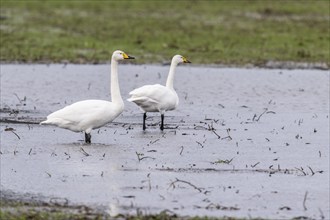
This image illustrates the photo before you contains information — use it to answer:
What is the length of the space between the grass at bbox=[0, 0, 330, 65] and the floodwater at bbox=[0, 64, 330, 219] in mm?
5515

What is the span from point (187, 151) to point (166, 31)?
74.4 feet

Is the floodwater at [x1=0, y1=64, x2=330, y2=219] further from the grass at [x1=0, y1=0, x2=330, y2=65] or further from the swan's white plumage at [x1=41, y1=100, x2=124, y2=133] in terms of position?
the grass at [x1=0, y1=0, x2=330, y2=65]

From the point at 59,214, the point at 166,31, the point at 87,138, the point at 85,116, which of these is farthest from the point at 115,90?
the point at 166,31

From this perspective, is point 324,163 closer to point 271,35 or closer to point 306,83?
point 306,83

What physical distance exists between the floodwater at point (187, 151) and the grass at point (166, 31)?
5515 millimetres

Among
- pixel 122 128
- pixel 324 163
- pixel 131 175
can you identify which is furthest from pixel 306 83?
pixel 131 175

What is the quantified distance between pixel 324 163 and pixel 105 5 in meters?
35.2

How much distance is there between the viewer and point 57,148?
1585cm

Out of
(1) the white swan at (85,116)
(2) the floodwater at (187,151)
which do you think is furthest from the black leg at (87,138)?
(2) the floodwater at (187,151)

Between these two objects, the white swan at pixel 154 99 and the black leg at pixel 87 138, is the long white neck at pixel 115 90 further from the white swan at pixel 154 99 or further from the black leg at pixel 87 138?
the black leg at pixel 87 138

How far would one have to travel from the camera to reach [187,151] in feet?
51.9

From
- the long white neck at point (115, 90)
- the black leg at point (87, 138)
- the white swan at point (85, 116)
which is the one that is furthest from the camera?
the long white neck at point (115, 90)

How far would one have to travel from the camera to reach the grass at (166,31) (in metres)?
32.5

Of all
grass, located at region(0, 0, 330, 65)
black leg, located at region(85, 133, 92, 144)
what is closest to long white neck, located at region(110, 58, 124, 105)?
black leg, located at region(85, 133, 92, 144)
